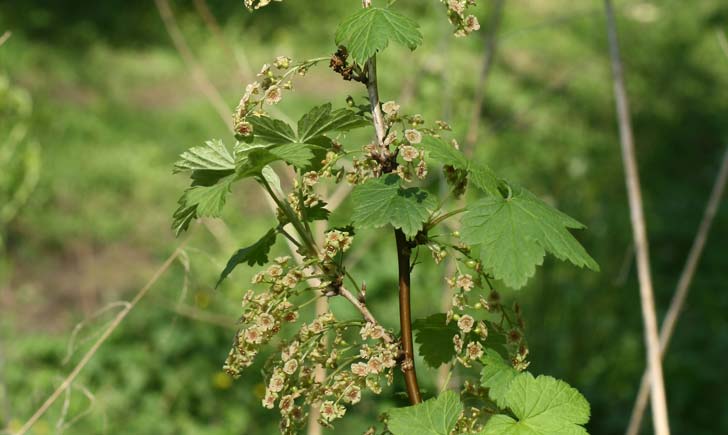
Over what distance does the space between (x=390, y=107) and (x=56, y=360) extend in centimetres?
366

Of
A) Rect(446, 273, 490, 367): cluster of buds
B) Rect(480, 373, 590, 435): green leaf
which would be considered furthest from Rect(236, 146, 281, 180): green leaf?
Rect(480, 373, 590, 435): green leaf

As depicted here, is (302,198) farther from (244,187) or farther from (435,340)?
(244,187)

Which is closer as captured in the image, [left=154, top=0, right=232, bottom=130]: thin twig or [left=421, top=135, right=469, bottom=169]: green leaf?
[left=421, top=135, right=469, bottom=169]: green leaf

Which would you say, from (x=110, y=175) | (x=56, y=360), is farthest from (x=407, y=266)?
(x=110, y=175)

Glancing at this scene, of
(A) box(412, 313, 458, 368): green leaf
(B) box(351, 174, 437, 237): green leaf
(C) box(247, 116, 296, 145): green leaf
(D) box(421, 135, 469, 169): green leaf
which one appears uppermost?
(C) box(247, 116, 296, 145): green leaf

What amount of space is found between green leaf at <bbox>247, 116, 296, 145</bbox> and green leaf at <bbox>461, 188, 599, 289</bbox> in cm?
22

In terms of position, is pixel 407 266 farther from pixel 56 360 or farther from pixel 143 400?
pixel 56 360

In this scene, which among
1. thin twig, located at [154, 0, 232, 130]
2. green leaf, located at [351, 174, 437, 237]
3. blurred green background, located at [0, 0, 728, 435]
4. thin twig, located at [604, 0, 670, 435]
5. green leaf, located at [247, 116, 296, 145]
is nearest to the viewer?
green leaf, located at [351, 174, 437, 237]

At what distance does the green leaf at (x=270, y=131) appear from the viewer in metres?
1.01

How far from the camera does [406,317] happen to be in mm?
988

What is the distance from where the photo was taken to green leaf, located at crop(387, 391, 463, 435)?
935mm

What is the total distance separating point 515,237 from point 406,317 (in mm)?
147

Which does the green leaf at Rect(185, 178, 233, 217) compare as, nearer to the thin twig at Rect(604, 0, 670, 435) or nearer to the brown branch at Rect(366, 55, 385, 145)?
the brown branch at Rect(366, 55, 385, 145)

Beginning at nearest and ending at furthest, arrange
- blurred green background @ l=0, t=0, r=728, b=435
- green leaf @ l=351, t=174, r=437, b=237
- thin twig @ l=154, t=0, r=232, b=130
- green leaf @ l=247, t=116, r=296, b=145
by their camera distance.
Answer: green leaf @ l=351, t=174, r=437, b=237, green leaf @ l=247, t=116, r=296, b=145, thin twig @ l=154, t=0, r=232, b=130, blurred green background @ l=0, t=0, r=728, b=435
